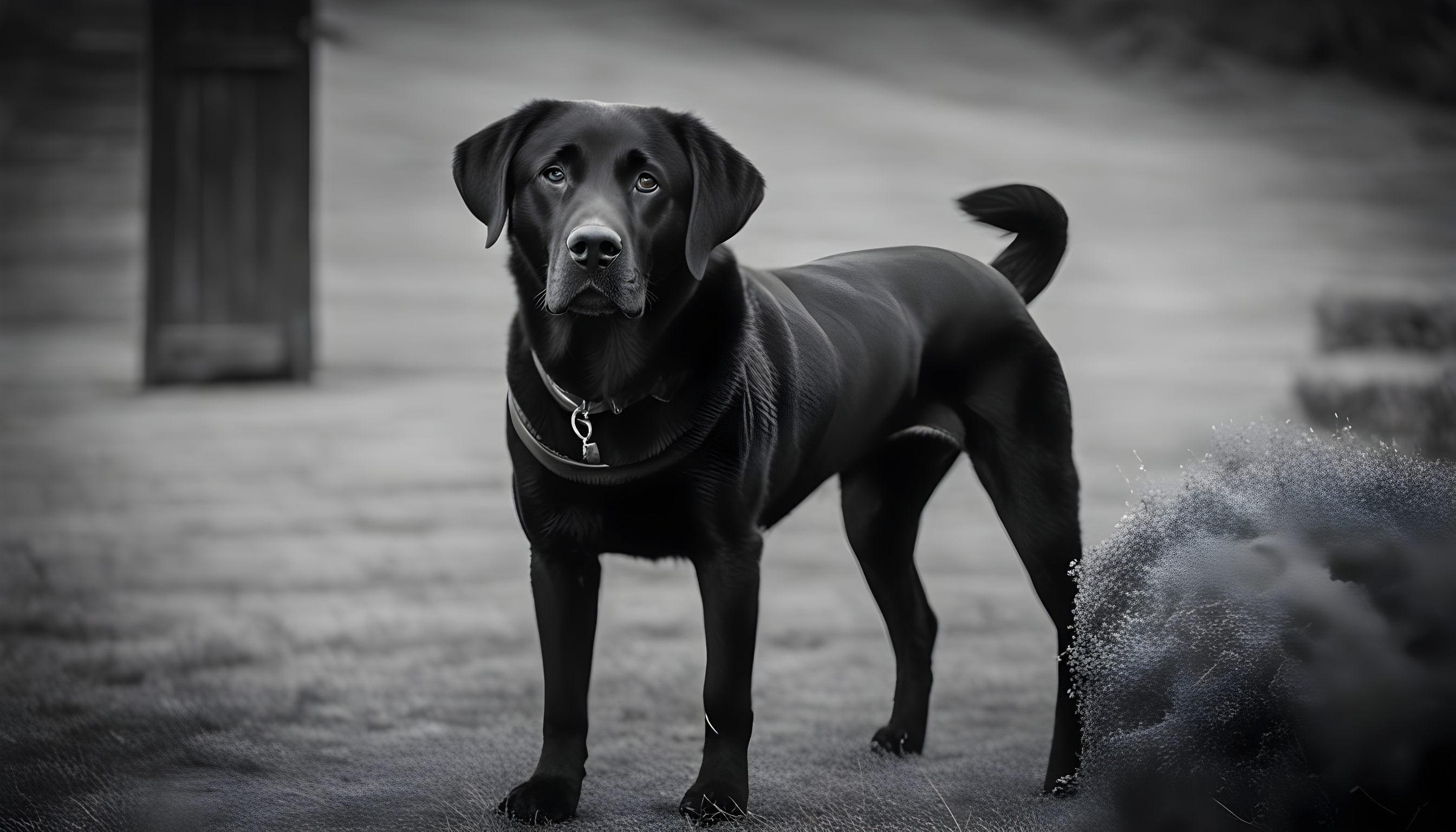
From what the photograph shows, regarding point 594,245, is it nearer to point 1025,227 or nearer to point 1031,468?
point 1031,468

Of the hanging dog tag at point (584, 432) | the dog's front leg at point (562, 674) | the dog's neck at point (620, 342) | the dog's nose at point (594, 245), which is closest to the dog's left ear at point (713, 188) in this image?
the dog's neck at point (620, 342)

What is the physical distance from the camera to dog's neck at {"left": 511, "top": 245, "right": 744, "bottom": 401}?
2754mm

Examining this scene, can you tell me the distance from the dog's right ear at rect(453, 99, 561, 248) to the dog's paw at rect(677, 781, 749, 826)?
1.20 m

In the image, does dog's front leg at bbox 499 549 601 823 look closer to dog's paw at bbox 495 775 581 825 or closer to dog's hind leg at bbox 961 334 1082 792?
dog's paw at bbox 495 775 581 825

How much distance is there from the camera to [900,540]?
3.57 metres

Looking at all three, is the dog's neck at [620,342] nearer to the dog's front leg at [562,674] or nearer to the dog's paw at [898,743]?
the dog's front leg at [562,674]

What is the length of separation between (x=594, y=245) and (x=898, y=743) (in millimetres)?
1672

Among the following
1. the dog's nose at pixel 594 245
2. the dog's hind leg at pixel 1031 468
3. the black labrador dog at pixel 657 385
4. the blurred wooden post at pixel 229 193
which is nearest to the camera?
the dog's nose at pixel 594 245

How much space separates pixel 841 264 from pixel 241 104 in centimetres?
535

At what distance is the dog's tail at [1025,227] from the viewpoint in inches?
138

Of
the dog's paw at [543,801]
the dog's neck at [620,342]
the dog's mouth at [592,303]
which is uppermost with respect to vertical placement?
the dog's mouth at [592,303]

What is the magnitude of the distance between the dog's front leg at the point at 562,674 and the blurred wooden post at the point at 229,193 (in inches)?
213

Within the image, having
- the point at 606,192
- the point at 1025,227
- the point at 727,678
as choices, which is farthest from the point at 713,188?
the point at 1025,227

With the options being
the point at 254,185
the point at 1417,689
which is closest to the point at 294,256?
the point at 254,185
